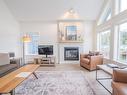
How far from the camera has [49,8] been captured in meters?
6.91

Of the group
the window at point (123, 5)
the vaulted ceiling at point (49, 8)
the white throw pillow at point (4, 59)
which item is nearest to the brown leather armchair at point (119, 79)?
the window at point (123, 5)

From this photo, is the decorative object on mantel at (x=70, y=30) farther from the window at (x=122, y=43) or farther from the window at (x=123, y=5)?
the window at (x=123, y=5)

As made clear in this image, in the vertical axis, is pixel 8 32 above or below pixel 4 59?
above

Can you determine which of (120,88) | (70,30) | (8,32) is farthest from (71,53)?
(120,88)

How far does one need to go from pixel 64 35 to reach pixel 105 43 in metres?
2.33

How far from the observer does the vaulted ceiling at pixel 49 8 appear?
6.46 metres

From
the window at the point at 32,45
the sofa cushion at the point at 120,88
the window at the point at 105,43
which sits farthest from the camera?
the window at the point at 32,45

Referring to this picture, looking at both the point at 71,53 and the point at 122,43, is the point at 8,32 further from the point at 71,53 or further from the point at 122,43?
the point at 122,43

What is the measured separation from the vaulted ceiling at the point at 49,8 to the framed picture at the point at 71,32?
0.78 m

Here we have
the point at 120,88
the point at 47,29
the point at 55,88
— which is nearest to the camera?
the point at 120,88

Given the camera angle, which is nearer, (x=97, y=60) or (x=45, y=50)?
(x=97, y=60)

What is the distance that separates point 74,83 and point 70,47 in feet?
12.9

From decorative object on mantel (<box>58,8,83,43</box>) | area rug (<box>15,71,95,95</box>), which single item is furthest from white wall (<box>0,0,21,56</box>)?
area rug (<box>15,71,95,95</box>)

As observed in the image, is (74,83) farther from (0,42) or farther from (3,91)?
(0,42)
